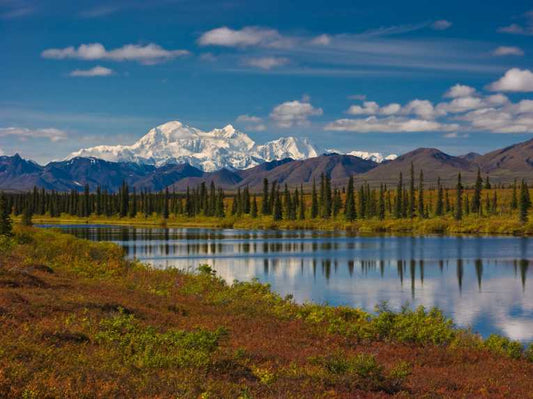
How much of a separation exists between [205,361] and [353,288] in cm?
3081

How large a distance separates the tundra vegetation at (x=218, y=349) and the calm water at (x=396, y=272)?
28.3ft

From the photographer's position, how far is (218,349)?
668 inches

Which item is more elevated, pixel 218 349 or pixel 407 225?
pixel 218 349

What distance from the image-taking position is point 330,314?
2650 cm

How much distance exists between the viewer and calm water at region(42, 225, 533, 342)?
36688mm

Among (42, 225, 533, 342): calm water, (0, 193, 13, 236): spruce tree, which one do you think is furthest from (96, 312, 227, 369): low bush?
(0, 193, 13, 236): spruce tree

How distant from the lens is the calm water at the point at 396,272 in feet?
120

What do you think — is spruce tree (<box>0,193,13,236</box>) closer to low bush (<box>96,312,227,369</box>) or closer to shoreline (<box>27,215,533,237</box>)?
low bush (<box>96,312,227,369</box>)

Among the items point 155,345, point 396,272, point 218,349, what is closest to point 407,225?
point 396,272

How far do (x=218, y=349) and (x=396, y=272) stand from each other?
136 feet

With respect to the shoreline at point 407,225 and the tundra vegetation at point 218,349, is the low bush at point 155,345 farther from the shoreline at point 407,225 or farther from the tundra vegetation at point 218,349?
the shoreline at point 407,225

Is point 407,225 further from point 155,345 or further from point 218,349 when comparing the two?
point 155,345

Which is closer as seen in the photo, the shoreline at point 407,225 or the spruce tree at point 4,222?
the spruce tree at point 4,222

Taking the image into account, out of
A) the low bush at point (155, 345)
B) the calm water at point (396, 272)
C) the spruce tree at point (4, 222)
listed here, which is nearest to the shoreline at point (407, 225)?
the calm water at point (396, 272)
